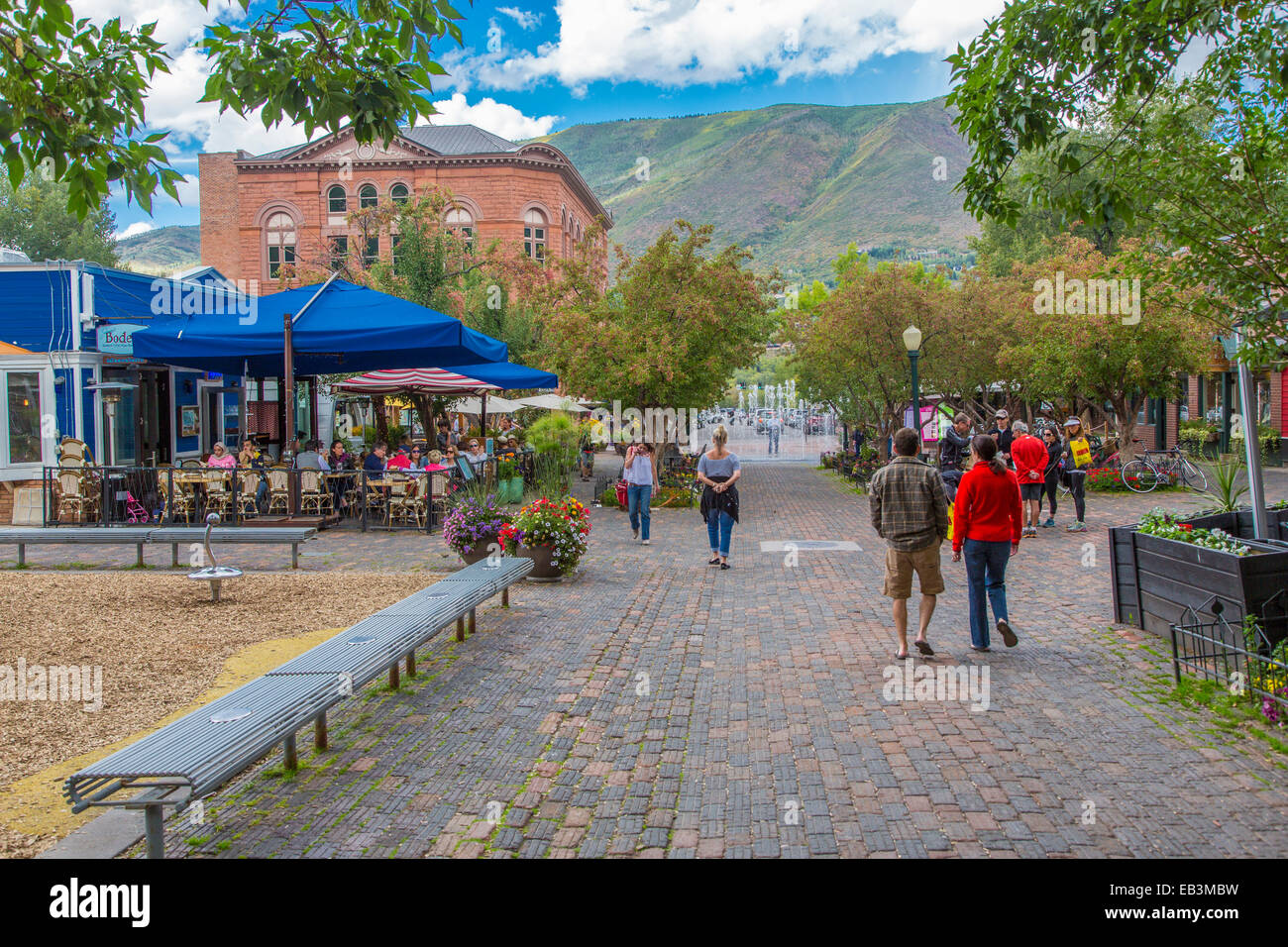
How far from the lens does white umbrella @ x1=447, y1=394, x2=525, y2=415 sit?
1133 inches

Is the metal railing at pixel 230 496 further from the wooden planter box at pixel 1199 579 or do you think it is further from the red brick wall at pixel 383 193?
the red brick wall at pixel 383 193

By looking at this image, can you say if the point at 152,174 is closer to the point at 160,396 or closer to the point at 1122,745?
the point at 1122,745

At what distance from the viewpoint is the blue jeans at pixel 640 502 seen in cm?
1430

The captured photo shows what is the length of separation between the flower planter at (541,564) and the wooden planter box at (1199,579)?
18.3 feet

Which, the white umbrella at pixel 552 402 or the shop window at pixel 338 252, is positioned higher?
the shop window at pixel 338 252

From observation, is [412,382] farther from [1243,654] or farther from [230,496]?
[1243,654]

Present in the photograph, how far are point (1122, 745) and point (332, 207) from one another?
198 feet

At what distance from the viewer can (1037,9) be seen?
584cm

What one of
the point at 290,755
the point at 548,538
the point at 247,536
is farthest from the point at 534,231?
the point at 290,755

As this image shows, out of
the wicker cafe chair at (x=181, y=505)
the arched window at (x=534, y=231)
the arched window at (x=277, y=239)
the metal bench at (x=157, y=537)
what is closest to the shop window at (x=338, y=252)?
the arched window at (x=277, y=239)

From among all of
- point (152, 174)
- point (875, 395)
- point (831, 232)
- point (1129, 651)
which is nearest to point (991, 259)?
point (875, 395)

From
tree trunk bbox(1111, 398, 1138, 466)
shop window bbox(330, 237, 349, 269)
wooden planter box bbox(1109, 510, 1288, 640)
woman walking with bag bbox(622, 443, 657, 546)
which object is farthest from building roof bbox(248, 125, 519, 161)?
wooden planter box bbox(1109, 510, 1288, 640)

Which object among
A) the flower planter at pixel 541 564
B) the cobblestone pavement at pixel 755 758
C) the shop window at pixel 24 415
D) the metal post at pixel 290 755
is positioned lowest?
the cobblestone pavement at pixel 755 758

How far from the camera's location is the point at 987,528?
747 cm
